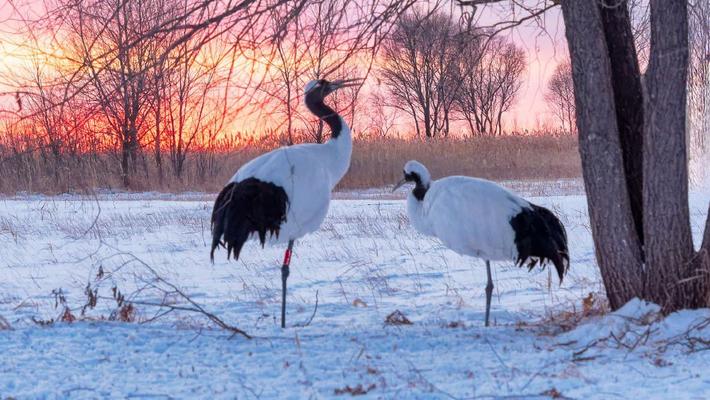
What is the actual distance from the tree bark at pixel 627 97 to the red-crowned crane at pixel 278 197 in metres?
2.12

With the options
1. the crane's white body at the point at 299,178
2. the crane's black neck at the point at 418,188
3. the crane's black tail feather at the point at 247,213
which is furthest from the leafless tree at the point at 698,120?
the crane's black tail feather at the point at 247,213

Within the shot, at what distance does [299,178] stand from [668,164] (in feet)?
9.74

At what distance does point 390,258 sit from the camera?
10.5m

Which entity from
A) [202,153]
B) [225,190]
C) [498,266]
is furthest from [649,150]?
[202,153]

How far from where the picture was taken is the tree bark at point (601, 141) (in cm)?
586

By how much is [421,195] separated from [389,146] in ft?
57.6

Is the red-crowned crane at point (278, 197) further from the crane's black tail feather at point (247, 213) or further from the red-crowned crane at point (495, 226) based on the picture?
the red-crowned crane at point (495, 226)

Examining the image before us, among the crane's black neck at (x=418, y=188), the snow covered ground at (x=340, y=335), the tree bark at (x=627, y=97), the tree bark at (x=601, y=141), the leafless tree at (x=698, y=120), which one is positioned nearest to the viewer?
the snow covered ground at (x=340, y=335)

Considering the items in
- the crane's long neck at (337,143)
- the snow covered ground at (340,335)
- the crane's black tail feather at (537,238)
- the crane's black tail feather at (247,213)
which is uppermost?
the crane's long neck at (337,143)

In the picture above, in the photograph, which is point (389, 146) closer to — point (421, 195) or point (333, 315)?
point (421, 195)

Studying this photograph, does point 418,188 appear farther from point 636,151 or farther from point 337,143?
point 636,151

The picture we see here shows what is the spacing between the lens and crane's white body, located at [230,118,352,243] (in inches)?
288

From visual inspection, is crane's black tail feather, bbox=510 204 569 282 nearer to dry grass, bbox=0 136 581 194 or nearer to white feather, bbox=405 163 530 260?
white feather, bbox=405 163 530 260

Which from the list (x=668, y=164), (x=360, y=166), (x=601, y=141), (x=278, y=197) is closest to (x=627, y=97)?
(x=601, y=141)
